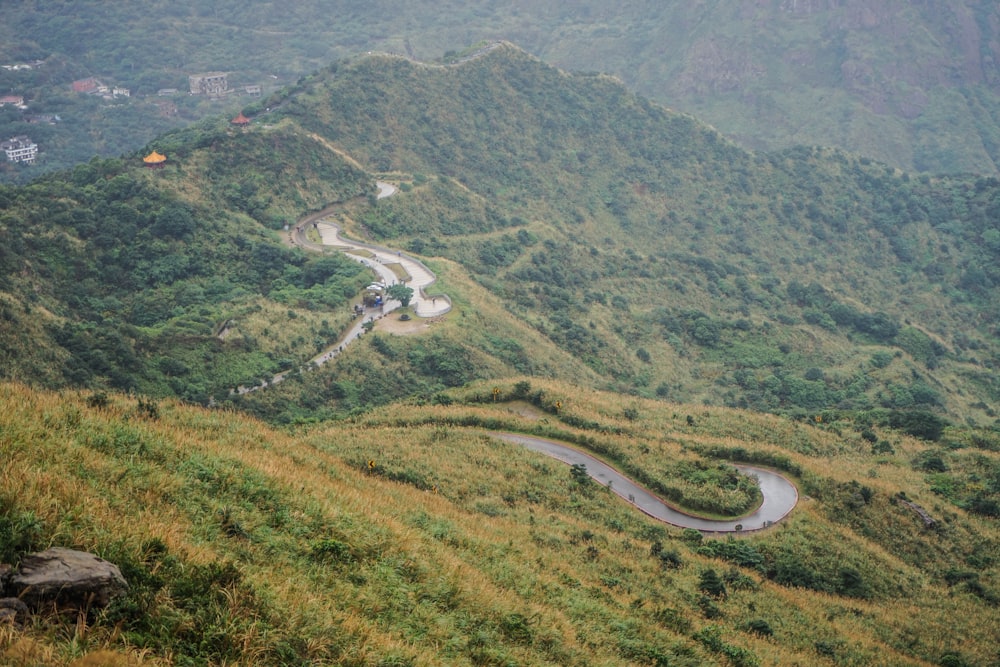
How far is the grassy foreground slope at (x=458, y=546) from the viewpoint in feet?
41.0

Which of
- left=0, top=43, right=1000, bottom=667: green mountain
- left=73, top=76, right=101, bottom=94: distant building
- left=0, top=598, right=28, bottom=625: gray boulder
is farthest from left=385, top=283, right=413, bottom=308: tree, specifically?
left=73, top=76, right=101, bottom=94: distant building

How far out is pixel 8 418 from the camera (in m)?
15.8

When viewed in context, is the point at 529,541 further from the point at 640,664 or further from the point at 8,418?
the point at 8,418

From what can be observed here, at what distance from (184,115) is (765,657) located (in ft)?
547

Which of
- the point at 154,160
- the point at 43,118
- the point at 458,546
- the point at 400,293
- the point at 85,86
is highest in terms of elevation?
the point at 458,546

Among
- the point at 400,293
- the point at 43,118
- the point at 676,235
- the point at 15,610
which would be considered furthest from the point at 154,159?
the point at 43,118

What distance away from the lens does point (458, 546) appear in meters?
21.4

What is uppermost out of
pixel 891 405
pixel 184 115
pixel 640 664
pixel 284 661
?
pixel 284 661

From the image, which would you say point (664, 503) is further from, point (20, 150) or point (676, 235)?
point (20, 150)

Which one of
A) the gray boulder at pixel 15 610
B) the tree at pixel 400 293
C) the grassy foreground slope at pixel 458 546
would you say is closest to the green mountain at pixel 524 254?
the tree at pixel 400 293

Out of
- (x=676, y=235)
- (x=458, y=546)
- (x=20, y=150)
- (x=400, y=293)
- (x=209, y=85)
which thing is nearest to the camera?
(x=458, y=546)

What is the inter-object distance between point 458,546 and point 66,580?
463 inches

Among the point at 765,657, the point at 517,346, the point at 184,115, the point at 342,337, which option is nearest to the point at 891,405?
the point at 517,346

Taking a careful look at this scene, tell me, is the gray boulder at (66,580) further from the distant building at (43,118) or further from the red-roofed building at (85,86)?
the red-roofed building at (85,86)
